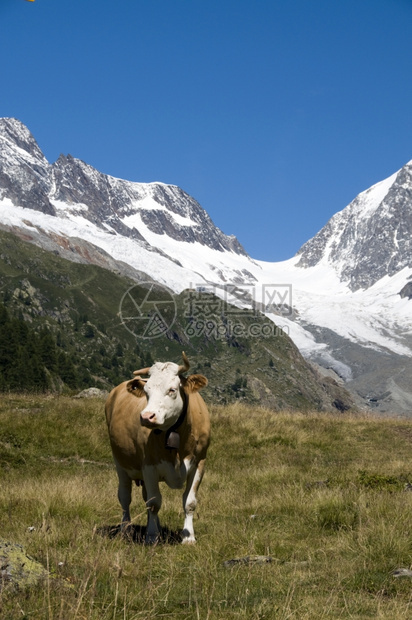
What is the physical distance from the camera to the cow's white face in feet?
27.8

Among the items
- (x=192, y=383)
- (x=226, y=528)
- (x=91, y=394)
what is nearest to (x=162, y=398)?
(x=192, y=383)

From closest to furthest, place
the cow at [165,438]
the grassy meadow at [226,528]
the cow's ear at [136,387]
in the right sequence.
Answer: the grassy meadow at [226,528], the cow at [165,438], the cow's ear at [136,387]

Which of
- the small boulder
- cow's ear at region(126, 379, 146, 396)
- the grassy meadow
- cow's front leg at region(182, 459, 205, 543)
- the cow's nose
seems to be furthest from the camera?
the small boulder

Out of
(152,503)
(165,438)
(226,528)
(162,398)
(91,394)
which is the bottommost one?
(226,528)

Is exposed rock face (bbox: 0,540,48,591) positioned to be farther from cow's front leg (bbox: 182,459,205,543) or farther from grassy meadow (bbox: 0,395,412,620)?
cow's front leg (bbox: 182,459,205,543)

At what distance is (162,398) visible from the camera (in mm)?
8773

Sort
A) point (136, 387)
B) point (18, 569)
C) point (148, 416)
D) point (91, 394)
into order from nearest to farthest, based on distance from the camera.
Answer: point (18, 569), point (148, 416), point (136, 387), point (91, 394)

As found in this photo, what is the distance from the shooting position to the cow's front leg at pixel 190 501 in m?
9.06

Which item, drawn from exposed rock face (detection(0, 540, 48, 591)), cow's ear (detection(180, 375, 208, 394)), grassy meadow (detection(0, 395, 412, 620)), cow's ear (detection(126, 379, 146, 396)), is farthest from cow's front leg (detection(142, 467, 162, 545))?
exposed rock face (detection(0, 540, 48, 591))

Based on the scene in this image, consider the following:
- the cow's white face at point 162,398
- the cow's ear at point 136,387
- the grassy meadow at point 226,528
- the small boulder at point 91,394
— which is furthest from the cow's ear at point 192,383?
the small boulder at point 91,394

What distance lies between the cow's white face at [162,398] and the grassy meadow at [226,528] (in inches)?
58.8

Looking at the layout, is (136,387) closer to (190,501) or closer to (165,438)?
(165,438)

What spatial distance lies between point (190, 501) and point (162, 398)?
66.8 inches

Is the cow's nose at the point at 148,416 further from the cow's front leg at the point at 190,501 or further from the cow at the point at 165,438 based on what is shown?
the cow's front leg at the point at 190,501
